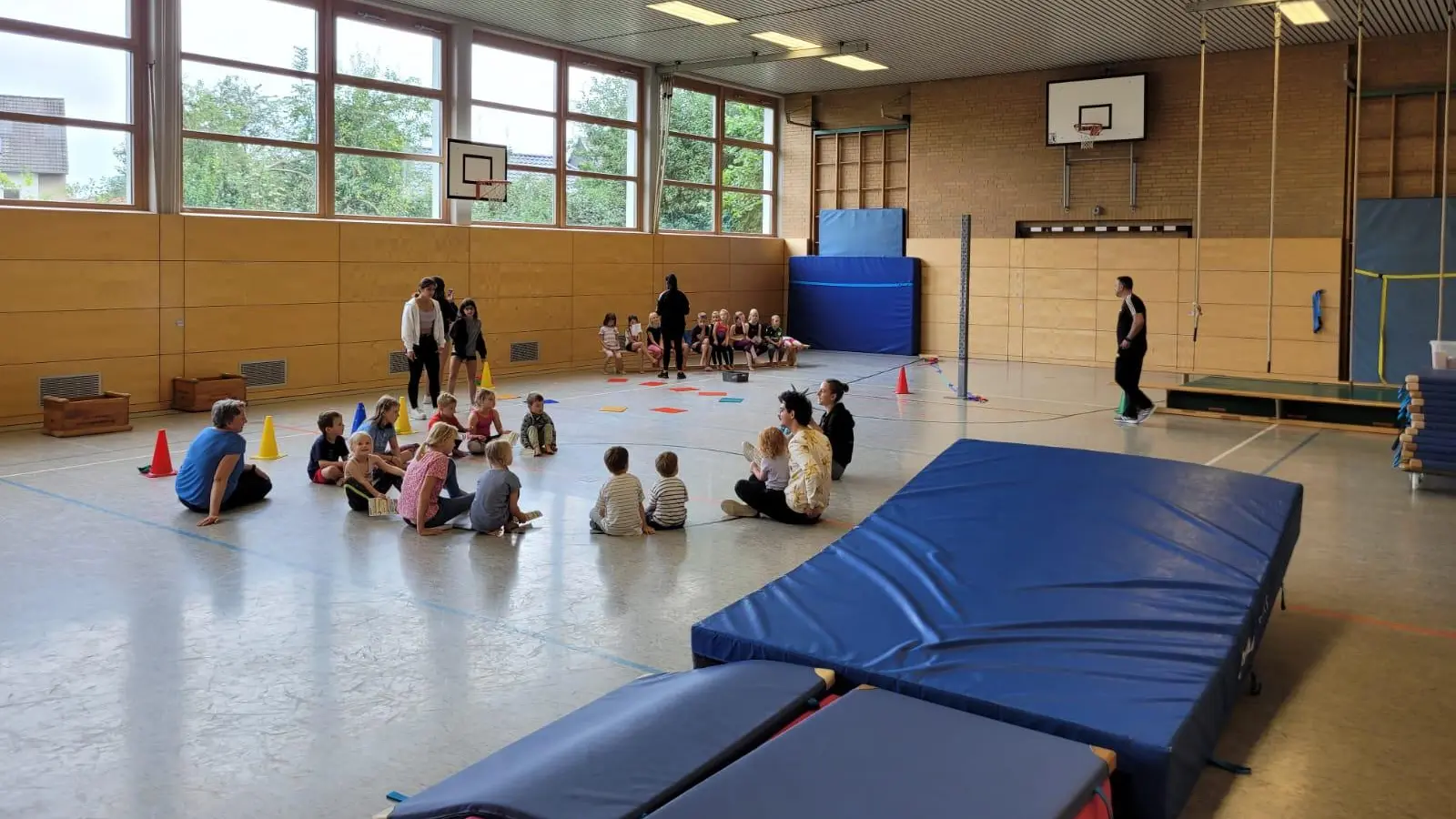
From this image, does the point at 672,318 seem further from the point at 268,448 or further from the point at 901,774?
the point at 901,774

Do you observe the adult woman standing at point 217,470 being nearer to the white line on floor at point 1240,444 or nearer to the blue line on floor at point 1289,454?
the white line on floor at point 1240,444

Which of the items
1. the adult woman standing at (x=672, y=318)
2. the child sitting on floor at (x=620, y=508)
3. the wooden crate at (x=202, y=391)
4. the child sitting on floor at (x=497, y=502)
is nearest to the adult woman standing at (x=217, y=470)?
the child sitting on floor at (x=497, y=502)

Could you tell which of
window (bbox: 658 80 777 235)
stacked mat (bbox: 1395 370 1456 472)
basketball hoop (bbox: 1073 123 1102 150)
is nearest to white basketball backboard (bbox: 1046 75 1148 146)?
basketball hoop (bbox: 1073 123 1102 150)

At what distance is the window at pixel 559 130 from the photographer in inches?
745

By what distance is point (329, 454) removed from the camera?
10.1m

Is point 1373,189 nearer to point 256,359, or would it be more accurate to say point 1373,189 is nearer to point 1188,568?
point 1188,568

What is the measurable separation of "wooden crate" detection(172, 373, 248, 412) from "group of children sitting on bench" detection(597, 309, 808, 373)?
6.56 meters

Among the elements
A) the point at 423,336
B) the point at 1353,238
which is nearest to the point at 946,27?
the point at 1353,238

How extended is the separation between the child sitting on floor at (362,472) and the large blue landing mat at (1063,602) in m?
4.23

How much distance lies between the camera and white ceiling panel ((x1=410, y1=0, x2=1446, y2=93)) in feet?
55.5

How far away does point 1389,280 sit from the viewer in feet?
59.0

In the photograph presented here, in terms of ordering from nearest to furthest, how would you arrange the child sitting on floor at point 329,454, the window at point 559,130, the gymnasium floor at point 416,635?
the gymnasium floor at point 416,635, the child sitting on floor at point 329,454, the window at point 559,130

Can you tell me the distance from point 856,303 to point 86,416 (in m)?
15.7

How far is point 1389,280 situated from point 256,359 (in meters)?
Result: 17.0
